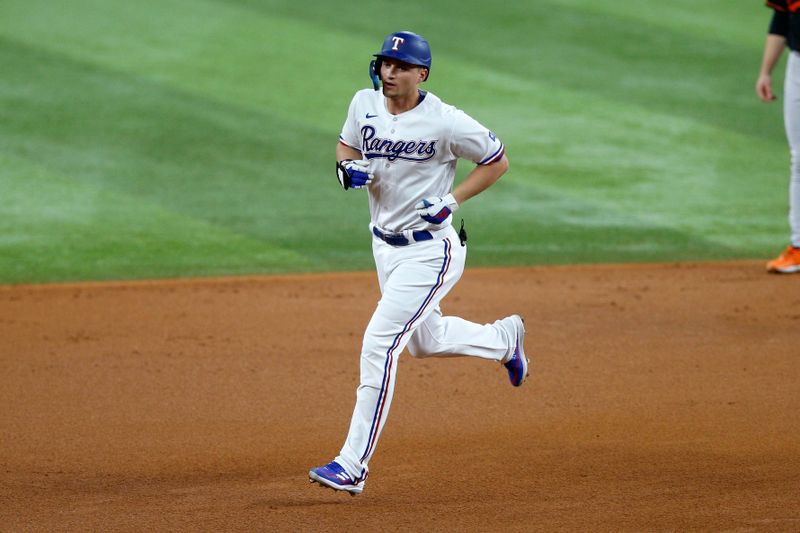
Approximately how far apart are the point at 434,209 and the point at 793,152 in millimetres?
4780

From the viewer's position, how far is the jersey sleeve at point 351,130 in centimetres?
529

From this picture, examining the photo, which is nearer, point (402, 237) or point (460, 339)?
point (402, 237)

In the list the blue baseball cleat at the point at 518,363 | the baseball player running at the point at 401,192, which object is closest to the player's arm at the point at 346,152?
the baseball player running at the point at 401,192

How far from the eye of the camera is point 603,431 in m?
5.83

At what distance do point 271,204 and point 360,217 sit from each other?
0.86m

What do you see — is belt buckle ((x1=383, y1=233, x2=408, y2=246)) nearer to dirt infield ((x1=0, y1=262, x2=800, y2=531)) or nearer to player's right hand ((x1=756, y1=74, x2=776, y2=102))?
dirt infield ((x1=0, y1=262, x2=800, y2=531))

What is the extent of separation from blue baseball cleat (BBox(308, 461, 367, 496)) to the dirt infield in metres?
0.11

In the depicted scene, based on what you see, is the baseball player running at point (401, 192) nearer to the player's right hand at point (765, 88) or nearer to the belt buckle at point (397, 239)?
the belt buckle at point (397, 239)

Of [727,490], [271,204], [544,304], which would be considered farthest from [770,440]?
[271,204]

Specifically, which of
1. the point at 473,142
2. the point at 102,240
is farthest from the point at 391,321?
the point at 102,240

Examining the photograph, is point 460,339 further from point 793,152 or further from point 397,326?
point 793,152

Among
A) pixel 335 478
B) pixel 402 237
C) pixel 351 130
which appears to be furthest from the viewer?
pixel 351 130

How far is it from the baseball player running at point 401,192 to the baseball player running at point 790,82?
4.11m

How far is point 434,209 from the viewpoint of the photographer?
16.4 ft
